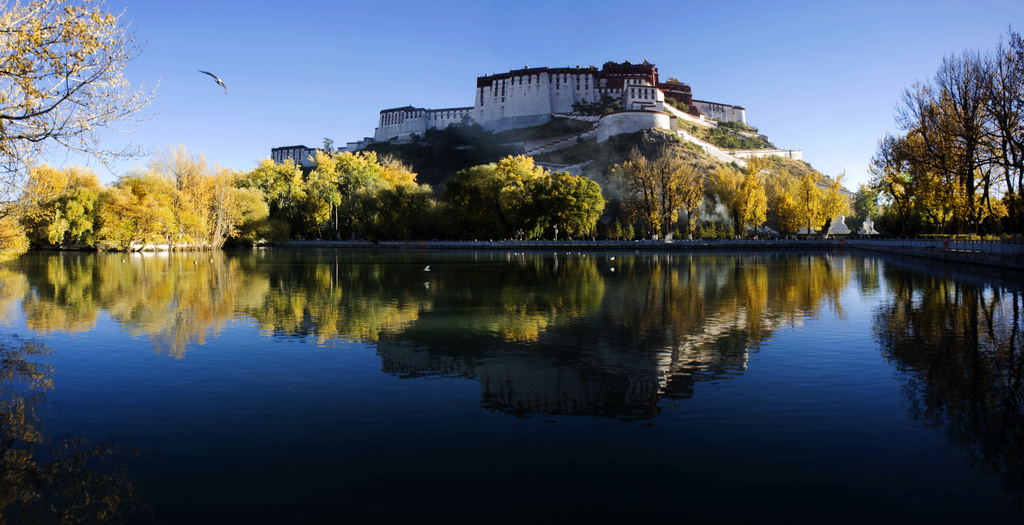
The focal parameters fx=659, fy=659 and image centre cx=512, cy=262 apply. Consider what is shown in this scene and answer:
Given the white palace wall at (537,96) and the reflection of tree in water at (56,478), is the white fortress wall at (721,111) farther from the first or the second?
the reflection of tree in water at (56,478)

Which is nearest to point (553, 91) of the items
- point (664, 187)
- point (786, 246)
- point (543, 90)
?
point (543, 90)

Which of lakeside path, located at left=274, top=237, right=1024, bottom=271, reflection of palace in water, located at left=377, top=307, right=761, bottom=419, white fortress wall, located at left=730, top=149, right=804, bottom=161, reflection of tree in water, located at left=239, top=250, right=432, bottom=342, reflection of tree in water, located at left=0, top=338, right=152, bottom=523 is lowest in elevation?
reflection of tree in water, located at left=0, top=338, right=152, bottom=523

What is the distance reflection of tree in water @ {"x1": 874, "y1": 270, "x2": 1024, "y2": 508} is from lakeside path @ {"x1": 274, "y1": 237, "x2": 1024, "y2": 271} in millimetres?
12906

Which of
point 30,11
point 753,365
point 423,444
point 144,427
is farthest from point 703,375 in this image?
point 30,11

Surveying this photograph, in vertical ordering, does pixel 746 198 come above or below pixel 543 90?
below

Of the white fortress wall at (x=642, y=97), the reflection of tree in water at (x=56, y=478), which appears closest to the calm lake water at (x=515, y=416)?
the reflection of tree in water at (x=56, y=478)

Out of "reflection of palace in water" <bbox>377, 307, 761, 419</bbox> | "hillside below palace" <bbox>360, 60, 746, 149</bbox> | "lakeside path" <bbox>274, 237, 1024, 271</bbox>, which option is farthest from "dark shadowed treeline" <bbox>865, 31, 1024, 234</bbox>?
"hillside below palace" <bbox>360, 60, 746, 149</bbox>

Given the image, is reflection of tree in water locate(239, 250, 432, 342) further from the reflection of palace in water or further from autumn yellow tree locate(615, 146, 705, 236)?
autumn yellow tree locate(615, 146, 705, 236)

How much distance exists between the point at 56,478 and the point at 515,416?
192 inches

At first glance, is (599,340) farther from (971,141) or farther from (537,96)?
(537,96)

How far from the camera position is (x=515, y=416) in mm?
8320

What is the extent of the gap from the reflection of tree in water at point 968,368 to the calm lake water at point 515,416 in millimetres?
55

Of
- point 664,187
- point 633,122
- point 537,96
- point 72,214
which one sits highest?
point 537,96

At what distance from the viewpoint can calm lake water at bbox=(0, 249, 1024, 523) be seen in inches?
232
